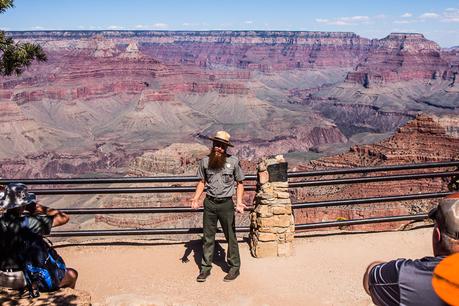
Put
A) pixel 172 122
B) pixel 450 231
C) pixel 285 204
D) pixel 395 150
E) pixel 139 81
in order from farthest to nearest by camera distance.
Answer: pixel 139 81 → pixel 172 122 → pixel 395 150 → pixel 285 204 → pixel 450 231

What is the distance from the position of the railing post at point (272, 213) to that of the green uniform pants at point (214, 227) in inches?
30.1

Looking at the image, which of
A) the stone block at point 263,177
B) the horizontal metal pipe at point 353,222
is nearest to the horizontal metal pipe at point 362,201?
the horizontal metal pipe at point 353,222

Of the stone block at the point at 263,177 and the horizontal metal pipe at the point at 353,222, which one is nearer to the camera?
the stone block at the point at 263,177

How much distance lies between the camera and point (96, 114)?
17062 cm

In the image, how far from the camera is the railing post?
7.21m

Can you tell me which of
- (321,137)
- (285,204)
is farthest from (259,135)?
(285,204)

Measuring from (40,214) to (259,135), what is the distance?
140 m

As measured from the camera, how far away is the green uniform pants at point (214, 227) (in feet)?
21.6

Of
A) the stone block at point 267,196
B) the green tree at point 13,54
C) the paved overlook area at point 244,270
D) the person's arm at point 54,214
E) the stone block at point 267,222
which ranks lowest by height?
the paved overlook area at point 244,270

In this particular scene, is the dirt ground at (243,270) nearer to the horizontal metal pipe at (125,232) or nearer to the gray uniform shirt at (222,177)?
the horizontal metal pipe at (125,232)

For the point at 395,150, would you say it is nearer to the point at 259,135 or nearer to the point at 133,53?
the point at 259,135

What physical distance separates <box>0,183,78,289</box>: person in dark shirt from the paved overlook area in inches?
25.9

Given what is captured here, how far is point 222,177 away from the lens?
650cm

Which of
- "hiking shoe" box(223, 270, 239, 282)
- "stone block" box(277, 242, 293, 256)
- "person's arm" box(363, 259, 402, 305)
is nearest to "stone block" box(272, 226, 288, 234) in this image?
"stone block" box(277, 242, 293, 256)
